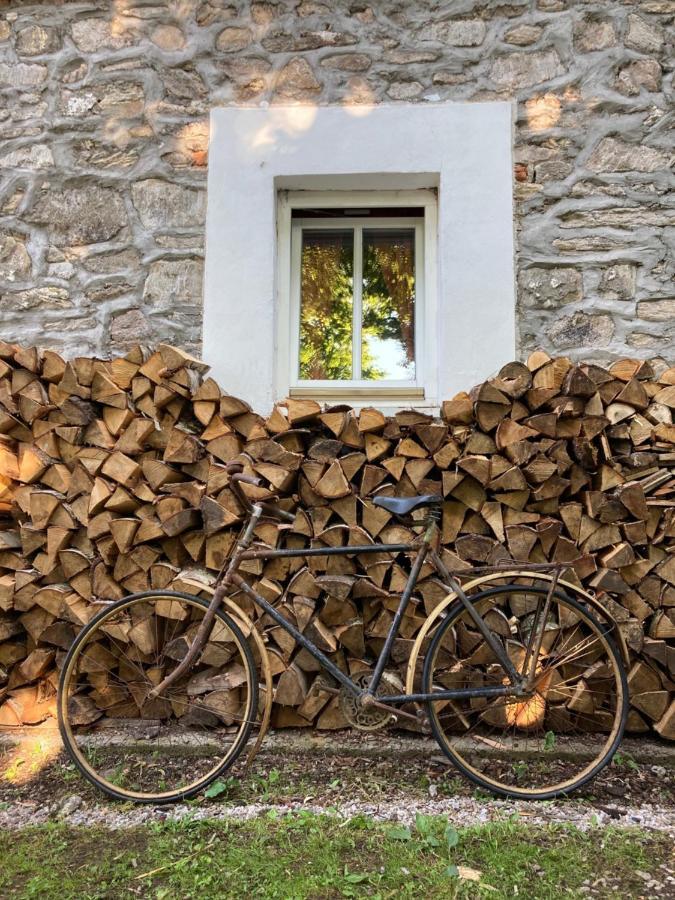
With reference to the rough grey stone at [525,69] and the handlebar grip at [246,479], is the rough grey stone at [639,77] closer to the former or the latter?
the rough grey stone at [525,69]

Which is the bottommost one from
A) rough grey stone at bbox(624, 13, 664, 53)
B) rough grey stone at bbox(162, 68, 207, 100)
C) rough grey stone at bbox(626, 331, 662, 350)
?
rough grey stone at bbox(626, 331, 662, 350)

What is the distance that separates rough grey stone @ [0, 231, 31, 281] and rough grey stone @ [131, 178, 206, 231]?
727mm

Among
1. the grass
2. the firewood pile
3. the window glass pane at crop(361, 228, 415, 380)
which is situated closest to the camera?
the grass

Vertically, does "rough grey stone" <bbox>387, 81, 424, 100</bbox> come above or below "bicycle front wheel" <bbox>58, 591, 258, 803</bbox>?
above

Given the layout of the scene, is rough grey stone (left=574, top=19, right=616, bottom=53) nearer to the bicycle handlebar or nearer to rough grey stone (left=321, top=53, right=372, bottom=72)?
rough grey stone (left=321, top=53, right=372, bottom=72)

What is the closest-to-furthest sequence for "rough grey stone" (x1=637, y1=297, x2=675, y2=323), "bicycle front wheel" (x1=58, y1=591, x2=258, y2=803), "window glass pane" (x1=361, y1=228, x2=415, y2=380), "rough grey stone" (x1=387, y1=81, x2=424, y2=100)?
1. "bicycle front wheel" (x1=58, y1=591, x2=258, y2=803)
2. "rough grey stone" (x1=637, y1=297, x2=675, y2=323)
3. "rough grey stone" (x1=387, y1=81, x2=424, y2=100)
4. "window glass pane" (x1=361, y1=228, x2=415, y2=380)

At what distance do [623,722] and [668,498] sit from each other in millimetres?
1024

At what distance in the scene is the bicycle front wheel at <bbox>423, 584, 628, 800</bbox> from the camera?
9.21 feet

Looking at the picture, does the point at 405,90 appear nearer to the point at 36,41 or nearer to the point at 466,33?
the point at 466,33

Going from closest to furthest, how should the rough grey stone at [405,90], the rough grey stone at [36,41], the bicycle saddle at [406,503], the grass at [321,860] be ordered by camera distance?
the grass at [321,860], the bicycle saddle at [406,503], the rough grey stone at [405,90], the rough grey stone at [36,41]

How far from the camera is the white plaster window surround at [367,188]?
3.56m

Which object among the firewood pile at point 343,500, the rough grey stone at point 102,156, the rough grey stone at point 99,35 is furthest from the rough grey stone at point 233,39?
the firewood pile at point 343,500

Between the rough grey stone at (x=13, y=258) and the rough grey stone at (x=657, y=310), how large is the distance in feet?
11.4

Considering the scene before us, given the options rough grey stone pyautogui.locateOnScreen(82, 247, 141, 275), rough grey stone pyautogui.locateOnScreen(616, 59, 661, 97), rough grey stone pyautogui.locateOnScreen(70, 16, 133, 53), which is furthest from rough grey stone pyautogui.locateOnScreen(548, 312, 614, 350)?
rough grey stone pyautogui.locateOnScreen(70, 16, 133, 53)
